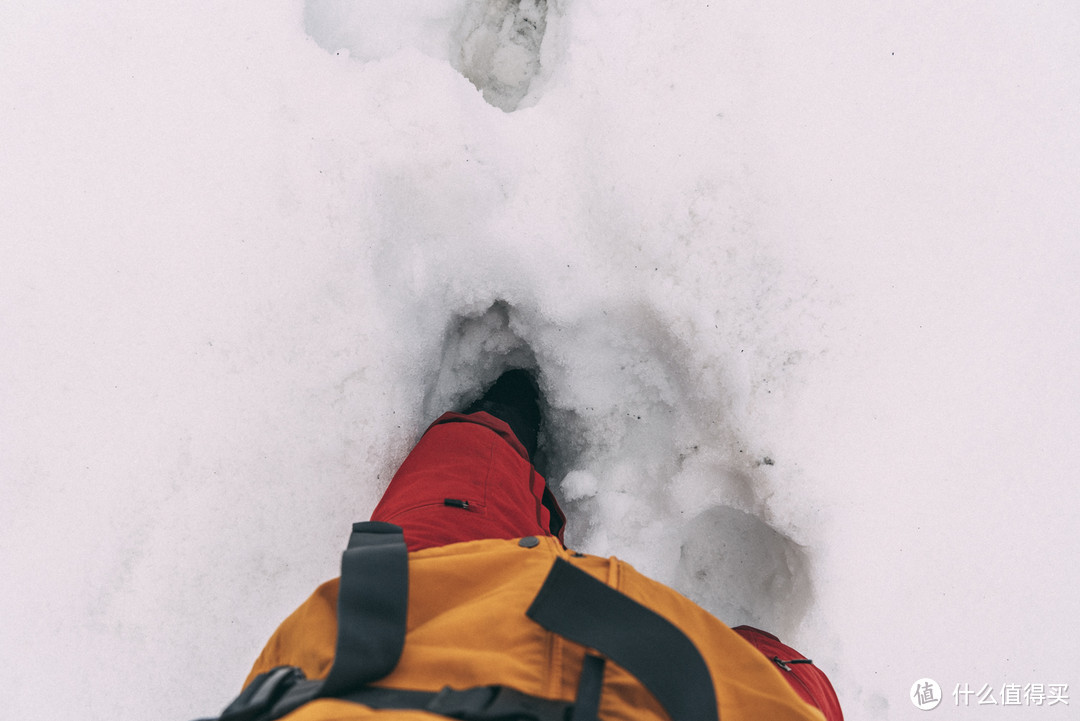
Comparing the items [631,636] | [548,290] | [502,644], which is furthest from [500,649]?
[548,290]

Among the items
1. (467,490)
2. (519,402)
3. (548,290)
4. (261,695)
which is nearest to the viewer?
(261,695)

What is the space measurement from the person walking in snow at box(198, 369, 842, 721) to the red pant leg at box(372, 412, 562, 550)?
0.12 m

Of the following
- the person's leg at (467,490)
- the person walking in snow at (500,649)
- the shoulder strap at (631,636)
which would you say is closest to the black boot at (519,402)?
the person's leg at (467,490)

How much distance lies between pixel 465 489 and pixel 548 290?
43 centimetres

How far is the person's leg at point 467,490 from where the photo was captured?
0.92 m

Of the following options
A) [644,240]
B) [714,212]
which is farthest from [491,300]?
[714,212]

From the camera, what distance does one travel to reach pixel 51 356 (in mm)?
1059

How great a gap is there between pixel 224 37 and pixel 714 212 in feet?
3.43

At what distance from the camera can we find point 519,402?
135 centimetres

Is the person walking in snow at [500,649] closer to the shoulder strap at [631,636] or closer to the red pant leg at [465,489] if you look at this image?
the shoulder strap at [631,636]

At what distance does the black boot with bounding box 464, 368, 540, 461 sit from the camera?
51.8 inches

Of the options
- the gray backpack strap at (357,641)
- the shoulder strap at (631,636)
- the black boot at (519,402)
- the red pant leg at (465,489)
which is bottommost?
the black boot at (519,402)

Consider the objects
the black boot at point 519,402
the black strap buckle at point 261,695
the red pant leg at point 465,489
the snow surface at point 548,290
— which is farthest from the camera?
the black boot at point 519,402

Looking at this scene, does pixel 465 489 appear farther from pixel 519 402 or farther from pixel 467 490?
pixel 519 402
